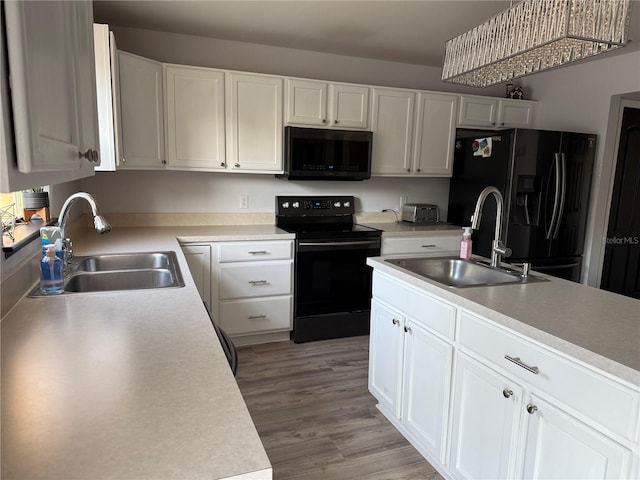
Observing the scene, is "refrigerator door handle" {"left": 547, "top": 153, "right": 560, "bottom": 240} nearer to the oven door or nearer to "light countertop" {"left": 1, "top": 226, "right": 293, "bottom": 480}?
the oven door

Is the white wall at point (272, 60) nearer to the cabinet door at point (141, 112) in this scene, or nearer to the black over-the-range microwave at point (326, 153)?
the cabinet door at point (141, 112)

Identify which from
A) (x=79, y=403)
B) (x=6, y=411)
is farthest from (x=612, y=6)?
(x=6, y=411)

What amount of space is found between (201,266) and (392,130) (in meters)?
1.99

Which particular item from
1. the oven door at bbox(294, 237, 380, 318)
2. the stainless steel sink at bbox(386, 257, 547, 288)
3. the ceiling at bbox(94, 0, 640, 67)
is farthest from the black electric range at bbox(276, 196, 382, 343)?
the ceiling at bbox(94, 0, 640, 67)

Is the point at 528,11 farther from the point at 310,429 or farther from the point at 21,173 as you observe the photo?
the point at 310,429

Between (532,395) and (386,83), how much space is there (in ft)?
10.7

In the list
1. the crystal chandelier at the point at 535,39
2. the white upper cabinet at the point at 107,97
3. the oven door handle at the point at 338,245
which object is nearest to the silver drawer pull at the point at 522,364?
the crystal chandelier at the point at 535,39

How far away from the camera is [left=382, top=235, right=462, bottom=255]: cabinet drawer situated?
3.57m

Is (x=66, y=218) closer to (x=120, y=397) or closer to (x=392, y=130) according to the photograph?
(x=120, y=397)

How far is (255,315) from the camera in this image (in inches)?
129

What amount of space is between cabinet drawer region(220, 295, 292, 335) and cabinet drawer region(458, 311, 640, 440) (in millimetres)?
1863


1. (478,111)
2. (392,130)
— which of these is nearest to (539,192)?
(478,111)

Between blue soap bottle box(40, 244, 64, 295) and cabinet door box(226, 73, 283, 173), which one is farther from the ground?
cabinet door box(226, 73, 283, 173)

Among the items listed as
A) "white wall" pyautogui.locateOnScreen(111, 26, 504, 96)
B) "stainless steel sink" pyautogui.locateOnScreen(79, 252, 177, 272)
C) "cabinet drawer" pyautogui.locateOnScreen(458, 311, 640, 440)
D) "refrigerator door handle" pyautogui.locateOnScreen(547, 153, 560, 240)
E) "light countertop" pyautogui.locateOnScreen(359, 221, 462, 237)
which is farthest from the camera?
"light countertop" pyautogui.locateOnScreen(359, 221, 462, 237)
